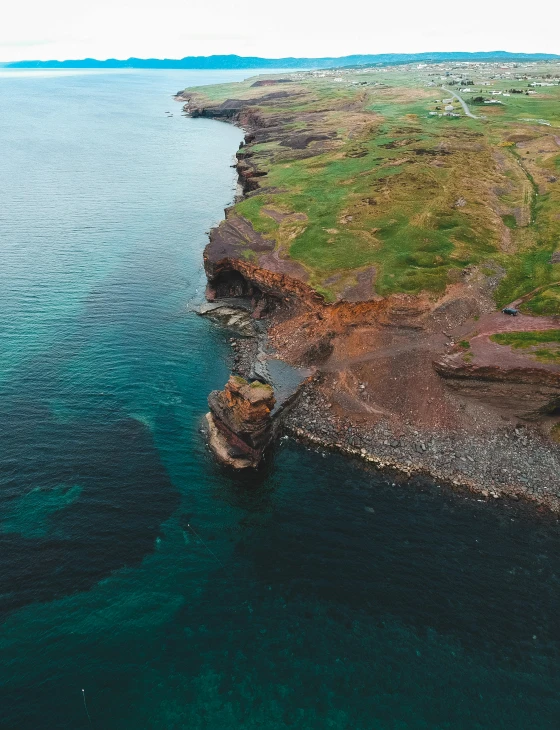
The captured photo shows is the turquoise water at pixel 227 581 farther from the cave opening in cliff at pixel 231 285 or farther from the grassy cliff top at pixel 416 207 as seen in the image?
the grassy cliff top at pixel 416 207

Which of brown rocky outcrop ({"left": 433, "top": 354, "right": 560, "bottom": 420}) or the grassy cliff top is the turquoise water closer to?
brown rocky outcrop ({"left": 433, "top": 354, "right": 560, "bottom": 420})

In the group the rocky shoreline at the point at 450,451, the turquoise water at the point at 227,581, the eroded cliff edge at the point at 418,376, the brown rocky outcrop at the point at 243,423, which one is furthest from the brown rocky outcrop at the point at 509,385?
the brown rocky outcrop at the point at 243,423

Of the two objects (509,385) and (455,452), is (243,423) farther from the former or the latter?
(509,385)

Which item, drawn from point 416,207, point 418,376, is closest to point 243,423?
point 418,376

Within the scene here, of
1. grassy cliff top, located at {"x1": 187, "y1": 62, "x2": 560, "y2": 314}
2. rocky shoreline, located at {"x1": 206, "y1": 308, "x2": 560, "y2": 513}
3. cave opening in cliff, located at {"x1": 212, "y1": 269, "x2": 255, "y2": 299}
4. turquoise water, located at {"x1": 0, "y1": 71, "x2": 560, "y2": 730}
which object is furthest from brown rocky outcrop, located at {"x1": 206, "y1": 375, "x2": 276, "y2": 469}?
cave opening in cliff, located at {"x1": 212, "y1": 269, "x2": 255, "y2": 299}

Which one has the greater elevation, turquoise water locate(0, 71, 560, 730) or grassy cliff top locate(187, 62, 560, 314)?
grassy cliff top locate(187, 62, 560, 314)

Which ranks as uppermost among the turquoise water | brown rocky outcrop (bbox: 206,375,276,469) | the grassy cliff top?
the grassy cliff top
